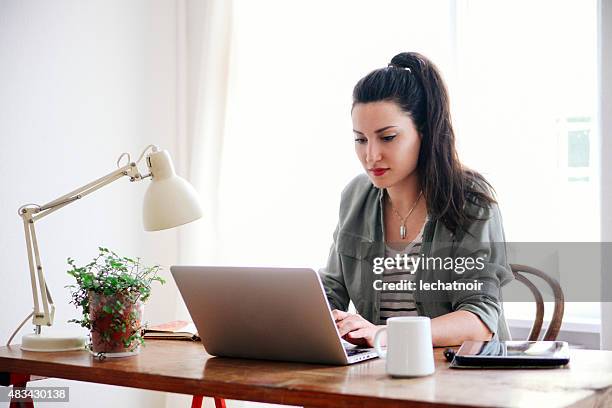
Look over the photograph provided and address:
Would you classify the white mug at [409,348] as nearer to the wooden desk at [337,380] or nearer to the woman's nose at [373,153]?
the wooden desk at [337,380]

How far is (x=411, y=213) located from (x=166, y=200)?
0.70 meters

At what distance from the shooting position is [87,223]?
Result: 2.73m

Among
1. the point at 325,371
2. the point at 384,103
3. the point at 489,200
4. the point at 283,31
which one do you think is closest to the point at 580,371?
the point at 325,371

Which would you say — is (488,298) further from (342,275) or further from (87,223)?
(87,223)

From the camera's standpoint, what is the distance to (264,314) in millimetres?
1474

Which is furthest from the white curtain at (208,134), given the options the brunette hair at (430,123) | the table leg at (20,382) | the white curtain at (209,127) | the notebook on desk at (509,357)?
the notebook on desk at (509,357)

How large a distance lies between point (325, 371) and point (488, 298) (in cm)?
58

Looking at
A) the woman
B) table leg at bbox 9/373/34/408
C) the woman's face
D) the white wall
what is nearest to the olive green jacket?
the woman

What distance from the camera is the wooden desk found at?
1162mm

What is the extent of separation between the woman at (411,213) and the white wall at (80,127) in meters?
0.96

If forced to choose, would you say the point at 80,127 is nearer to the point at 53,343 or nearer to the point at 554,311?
the point at 53,343

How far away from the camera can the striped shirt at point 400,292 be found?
2.04 meters

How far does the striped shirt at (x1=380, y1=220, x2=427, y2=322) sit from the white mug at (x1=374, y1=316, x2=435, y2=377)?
72 cm

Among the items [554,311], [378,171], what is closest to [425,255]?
[378,171]
